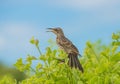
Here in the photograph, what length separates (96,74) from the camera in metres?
2.92

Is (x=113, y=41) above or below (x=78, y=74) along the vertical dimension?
above

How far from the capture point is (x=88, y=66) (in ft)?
10.9

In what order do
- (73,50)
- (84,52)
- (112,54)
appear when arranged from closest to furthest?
(112,54) → (84,52) → (73,50)

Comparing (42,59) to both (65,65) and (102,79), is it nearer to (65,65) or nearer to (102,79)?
(65,65)

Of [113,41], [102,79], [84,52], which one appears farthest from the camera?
[84,52]

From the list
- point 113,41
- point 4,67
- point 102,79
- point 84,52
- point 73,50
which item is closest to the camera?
point 102,79

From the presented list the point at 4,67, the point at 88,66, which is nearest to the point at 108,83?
the point at 88,66

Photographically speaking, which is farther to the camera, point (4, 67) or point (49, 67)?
point (4, 67)

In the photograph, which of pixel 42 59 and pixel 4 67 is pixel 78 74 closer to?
pixel 42 59

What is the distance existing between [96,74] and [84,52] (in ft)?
2.14

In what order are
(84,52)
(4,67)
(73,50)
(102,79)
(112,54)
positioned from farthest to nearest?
(4,67) → (73,50) → (84,52) → (112,54) → (102,79)

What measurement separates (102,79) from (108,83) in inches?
1.9

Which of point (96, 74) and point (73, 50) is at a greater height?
point (73, 50)

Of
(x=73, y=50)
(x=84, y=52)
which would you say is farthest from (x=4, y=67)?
(x=84, y=52)
